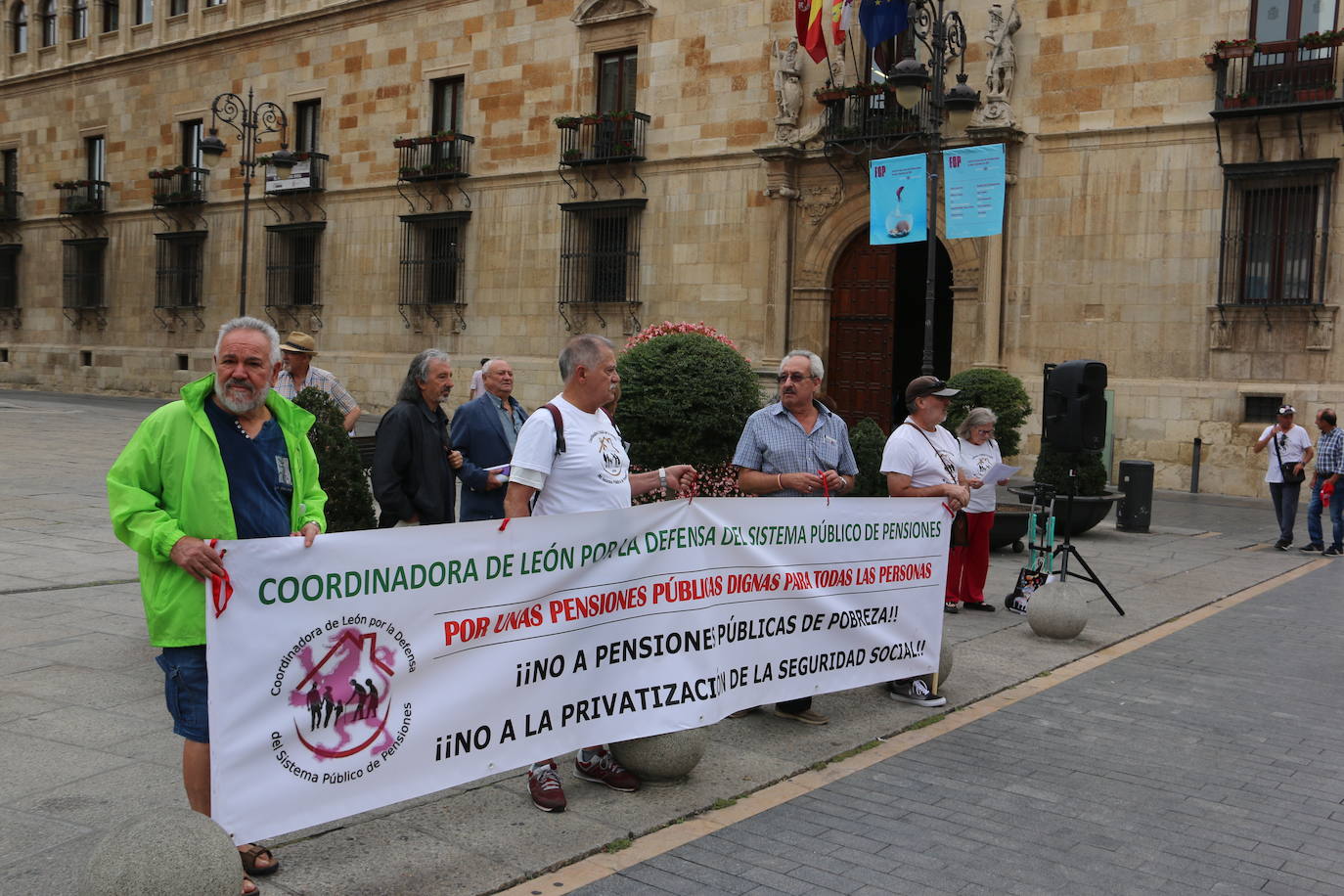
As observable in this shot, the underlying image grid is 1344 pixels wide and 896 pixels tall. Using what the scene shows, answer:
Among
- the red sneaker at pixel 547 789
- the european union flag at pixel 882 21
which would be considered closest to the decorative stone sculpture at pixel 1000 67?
the european union flag at pixel 882 21

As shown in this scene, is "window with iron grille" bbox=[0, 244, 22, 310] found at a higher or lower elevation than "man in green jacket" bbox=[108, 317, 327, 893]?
higher

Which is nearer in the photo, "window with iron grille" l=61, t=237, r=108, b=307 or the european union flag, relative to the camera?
the european union flag

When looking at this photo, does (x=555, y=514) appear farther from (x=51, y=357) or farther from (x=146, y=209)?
(x=51, y=357)

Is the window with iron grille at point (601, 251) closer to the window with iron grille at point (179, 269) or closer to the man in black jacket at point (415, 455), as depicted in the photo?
the window with iron grille at point (179, 269)

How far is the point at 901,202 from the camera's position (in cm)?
1798

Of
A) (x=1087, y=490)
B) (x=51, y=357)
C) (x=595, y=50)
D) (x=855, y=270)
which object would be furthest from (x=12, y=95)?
(x=1087, y=490)

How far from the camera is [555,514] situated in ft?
16.2

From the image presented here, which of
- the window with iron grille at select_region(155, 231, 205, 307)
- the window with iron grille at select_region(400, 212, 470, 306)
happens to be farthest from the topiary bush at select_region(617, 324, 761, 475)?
the window with iron grille at select_region(155, 231, 205, 307)

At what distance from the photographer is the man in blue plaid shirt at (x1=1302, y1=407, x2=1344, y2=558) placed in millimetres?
14570

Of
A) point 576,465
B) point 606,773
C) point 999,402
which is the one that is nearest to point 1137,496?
point 999,402

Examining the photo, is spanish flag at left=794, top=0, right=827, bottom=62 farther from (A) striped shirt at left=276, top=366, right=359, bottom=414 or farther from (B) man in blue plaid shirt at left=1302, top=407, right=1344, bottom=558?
(A) striped shirt at left=276, top=366, right=359, bottom=414

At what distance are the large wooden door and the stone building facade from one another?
0.21 ft

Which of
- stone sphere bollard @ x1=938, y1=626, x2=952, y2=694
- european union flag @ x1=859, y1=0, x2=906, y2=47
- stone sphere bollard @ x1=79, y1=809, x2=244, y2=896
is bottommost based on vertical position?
stone sphere bollard @ x1=938, y1=626, x2=952, y2=694

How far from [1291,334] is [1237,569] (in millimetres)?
8291
